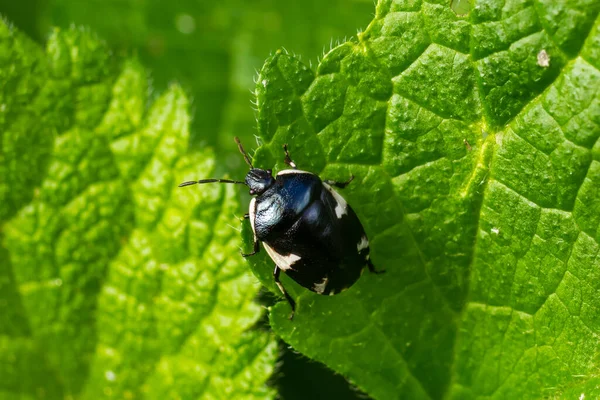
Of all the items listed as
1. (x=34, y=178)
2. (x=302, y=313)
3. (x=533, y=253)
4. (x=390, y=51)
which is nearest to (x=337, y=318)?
(x=302, y=313)

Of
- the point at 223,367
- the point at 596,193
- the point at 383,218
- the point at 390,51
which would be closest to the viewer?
the point at 596,193

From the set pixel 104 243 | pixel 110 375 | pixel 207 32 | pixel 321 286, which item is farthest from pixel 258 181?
pixel 207 32

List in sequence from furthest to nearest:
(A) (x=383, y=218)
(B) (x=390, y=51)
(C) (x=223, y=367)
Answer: (C) (x=223, y=367) < (A) (x=383, y=218) < (B) (x=390, y=51)

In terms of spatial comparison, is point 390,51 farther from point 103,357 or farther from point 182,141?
point 103,357

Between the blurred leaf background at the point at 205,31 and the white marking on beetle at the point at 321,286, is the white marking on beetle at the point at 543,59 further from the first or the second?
the blurred leaf background at the point at 205,31

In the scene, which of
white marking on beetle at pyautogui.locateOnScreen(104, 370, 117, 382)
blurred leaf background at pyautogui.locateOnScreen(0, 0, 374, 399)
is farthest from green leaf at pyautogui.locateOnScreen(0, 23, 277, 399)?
blurred leaf background at pyautogui.locateOnScreen(0, 0, 374, 399)

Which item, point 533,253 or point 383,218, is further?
point 383,218

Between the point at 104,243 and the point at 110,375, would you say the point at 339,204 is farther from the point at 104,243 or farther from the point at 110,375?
the point at 110,375
